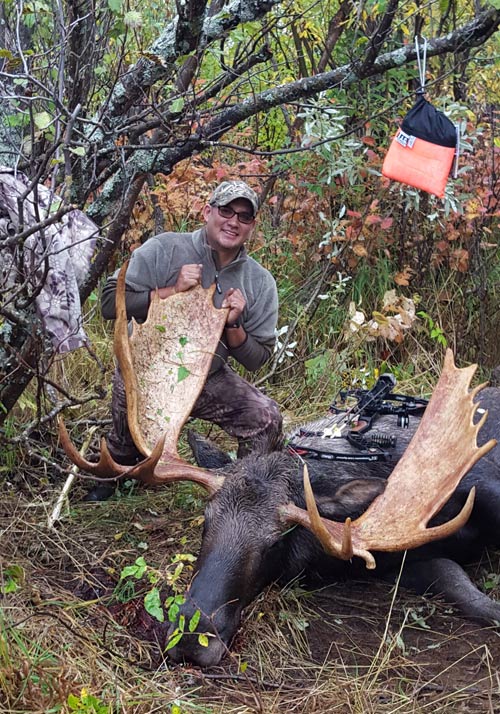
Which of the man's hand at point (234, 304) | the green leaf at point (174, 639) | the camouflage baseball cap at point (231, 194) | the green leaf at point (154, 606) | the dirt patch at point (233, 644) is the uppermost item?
the camouflage baseball cap at point (231, 194)

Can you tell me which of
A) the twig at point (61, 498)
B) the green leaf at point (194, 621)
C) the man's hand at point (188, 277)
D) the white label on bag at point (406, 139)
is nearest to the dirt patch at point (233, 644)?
the twig at point (61, 498)

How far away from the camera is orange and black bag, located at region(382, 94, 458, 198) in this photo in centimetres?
580

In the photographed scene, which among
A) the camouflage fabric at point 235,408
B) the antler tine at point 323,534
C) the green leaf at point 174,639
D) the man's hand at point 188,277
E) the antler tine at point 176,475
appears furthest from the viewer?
the camouflage fabric at point 235,408

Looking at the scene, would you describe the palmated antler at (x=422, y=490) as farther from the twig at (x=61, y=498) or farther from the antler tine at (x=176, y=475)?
the twig at (x=61, y=498)

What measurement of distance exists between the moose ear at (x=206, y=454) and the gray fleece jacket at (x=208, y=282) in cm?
54

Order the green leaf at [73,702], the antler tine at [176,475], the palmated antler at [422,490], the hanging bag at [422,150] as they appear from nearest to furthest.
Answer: the green leaf at [73,702] → the palmated antler at [422,490] → the antler tine at [176,475] → the hanging bag at [422,150]

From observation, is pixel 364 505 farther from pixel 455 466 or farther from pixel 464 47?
pixel 464 47

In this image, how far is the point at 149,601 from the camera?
3.46 meters

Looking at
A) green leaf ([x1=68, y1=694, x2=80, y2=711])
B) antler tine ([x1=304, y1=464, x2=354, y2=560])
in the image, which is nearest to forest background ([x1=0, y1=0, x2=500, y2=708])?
antler tine ([x1=304, y1=464, x2=354, y2=560])

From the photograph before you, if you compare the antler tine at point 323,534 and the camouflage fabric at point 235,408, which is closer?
the antler tine at point 323,534

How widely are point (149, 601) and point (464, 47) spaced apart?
3487 millimetres

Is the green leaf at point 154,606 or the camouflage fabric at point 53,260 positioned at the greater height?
the camouflage fabric at point 53,260

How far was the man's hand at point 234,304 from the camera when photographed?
16.5 ft

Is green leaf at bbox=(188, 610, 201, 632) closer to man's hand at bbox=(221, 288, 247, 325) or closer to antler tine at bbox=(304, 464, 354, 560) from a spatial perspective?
antler tine at bbox=(304, 464, 354, 560)
